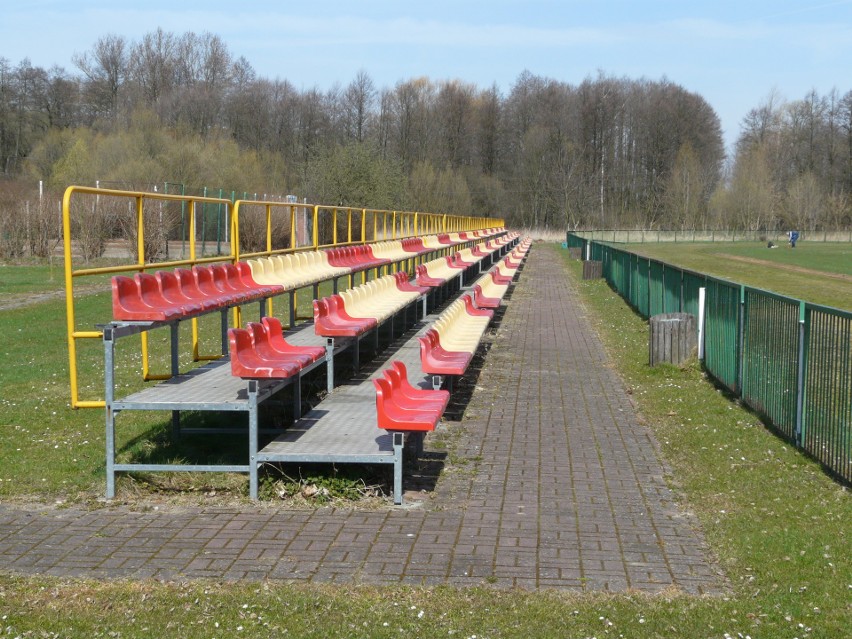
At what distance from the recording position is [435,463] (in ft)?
25.0

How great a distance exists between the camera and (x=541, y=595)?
16.2 ft

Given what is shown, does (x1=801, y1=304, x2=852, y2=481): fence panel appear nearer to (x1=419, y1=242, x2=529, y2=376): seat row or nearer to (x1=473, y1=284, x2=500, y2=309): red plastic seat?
(x1=419, y1=242, x2=529, y2=376): seat row

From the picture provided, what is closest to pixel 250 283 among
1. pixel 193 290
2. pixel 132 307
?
pixel 193 290

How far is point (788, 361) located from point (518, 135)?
85940 mm

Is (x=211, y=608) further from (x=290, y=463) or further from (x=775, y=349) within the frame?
(x=775, y=349)

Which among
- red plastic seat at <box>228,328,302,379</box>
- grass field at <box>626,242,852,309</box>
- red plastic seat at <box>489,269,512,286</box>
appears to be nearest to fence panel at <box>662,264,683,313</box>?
red plastic seat at <box>489,269,512,286</box>

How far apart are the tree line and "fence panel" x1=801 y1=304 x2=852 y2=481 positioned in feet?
197

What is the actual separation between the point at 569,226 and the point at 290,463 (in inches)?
3260

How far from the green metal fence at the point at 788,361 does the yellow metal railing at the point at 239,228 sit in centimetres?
533

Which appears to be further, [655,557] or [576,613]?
[655,557]

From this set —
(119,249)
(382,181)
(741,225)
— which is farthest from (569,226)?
(119,249)

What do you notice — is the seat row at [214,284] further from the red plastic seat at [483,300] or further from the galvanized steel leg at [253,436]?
the red plastic seat at [483,300]

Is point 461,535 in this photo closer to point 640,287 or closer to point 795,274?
point 640,287

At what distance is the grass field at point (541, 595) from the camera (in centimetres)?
455
